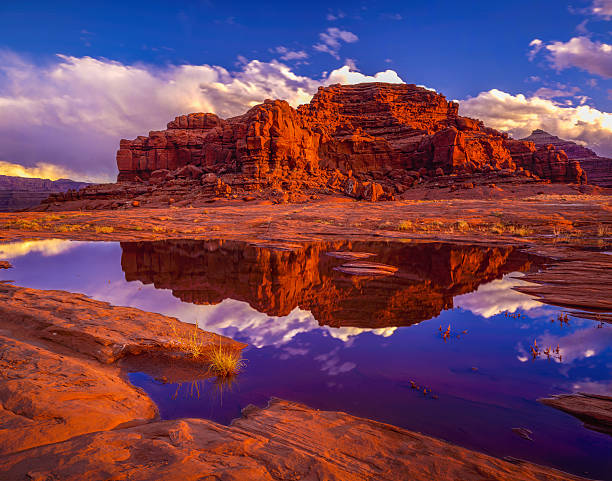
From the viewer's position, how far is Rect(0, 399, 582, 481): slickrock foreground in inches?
88.4

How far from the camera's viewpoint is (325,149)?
245 feet

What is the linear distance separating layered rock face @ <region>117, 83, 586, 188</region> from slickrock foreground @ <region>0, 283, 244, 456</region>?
48.5 m

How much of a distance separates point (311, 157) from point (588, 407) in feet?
224

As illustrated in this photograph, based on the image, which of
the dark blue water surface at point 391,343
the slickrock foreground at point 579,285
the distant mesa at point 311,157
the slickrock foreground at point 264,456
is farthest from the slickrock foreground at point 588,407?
the distant mesa at point 311,157

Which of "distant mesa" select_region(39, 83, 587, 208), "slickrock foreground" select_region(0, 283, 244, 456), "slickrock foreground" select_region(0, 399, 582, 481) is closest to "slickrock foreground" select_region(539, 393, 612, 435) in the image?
"slickrock foreground" select_region(0, 399, 582, 481)

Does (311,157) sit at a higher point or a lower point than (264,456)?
higher

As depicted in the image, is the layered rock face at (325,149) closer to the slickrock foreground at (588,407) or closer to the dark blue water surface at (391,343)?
the dark blue water surface at (391,343)

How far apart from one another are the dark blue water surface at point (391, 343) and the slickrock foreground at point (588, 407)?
0.14m

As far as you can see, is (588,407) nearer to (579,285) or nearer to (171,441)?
(171,441)

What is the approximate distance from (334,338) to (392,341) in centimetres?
107

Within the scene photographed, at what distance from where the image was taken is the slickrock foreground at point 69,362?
2.88m

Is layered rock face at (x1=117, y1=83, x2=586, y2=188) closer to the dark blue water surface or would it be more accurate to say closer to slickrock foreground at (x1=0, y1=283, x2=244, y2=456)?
the dark blue water surface

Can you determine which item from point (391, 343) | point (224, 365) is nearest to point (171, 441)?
point (224, 365)

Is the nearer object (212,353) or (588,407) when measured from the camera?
(588,407)
